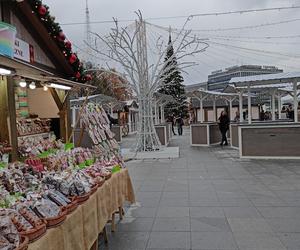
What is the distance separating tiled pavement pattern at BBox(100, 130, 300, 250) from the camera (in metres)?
4.09

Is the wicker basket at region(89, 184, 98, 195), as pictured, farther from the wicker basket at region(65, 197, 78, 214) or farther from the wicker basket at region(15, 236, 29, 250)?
the wicker basket at region(15, 236, 29, 250)

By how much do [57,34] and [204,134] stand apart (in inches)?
433

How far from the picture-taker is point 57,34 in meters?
6.74

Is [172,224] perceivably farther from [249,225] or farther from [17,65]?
[17,65]

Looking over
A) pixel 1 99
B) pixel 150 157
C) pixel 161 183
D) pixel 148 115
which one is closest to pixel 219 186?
pixel 161 183

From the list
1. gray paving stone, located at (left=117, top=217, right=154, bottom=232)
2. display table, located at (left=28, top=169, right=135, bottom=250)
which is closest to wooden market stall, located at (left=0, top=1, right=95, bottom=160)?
display table, located at (left=28, top=169, right=135, bottom=250)

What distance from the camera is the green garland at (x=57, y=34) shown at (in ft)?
19.8

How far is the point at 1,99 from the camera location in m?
5.14

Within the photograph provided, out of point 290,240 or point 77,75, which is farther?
point 77,75

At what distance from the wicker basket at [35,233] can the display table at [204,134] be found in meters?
14.4

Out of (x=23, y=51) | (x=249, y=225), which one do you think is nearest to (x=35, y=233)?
(x=249, y=225)

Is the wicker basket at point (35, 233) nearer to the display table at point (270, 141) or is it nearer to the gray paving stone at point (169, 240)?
the gray paving stone at point (169, 240)

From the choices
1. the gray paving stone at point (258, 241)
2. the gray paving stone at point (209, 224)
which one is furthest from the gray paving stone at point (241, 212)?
the gray paving stone at point (258, 241)

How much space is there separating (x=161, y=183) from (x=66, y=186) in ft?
14.9
